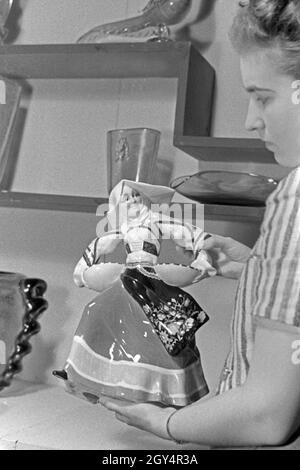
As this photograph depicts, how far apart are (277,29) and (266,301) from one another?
291 mm

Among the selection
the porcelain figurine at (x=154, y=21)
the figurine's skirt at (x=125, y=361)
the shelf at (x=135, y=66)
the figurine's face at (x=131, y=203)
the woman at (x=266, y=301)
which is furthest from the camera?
the porcelain figurine at (x=154, y=21)

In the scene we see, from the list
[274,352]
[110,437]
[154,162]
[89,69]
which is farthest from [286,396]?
[89,69]

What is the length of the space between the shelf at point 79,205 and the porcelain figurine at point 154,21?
0.32m

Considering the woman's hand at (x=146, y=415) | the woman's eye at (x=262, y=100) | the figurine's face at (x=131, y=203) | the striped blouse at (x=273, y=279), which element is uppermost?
the woman's eye at (x=262, y=100)

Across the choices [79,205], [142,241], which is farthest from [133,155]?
[142,241]

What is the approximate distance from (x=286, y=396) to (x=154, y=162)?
1.98 ft

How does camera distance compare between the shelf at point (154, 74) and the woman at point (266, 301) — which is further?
the shelf at point (154, 74)

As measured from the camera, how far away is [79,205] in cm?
118

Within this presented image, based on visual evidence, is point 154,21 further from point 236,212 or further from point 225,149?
point 236,212

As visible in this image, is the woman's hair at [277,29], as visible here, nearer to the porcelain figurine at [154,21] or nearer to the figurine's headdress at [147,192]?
the figurine's headdress at [147,192]

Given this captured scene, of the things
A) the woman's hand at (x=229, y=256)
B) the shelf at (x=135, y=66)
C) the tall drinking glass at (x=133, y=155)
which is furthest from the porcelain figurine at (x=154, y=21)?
the woman's hand at (x=229, y=256)

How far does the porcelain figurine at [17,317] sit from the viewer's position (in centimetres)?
130

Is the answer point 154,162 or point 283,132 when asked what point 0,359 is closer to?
point 154,162

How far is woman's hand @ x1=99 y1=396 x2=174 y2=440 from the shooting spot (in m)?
0.82
